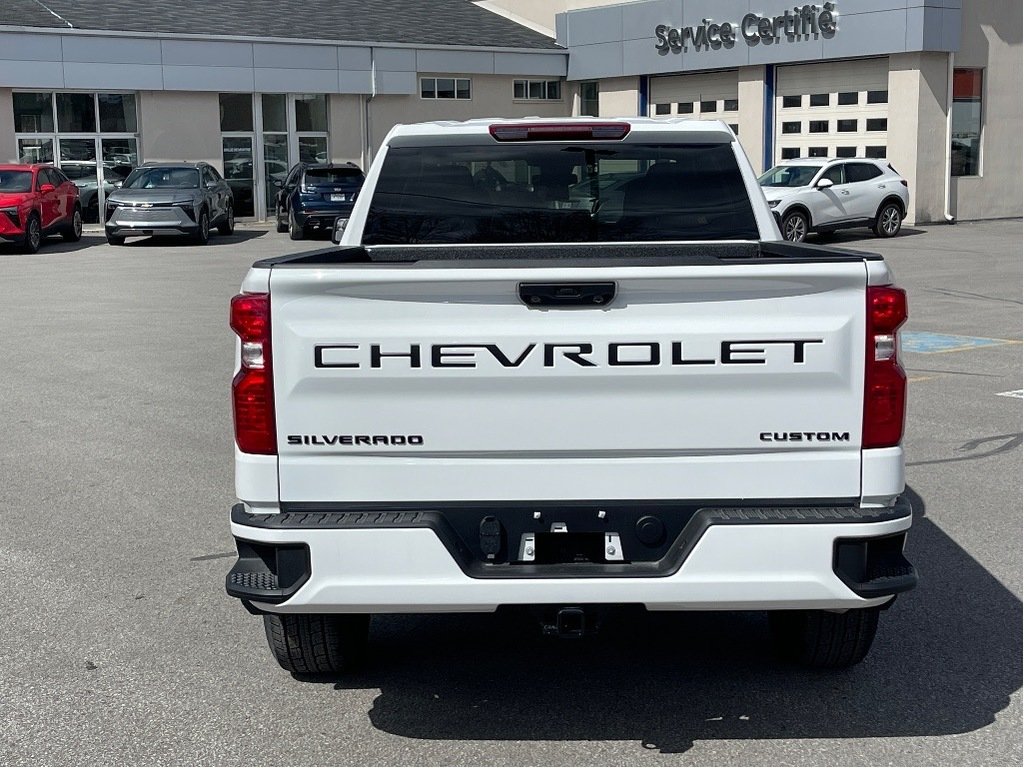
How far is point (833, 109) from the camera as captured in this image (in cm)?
3259

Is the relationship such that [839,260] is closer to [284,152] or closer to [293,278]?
[293,278]

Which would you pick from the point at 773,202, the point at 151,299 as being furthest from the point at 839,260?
the point at 773,202

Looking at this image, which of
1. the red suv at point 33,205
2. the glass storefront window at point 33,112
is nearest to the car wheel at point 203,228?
the red suv at point 33,205

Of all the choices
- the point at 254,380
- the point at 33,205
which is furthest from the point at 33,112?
the point at 254,380

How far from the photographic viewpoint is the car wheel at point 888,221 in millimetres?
28359

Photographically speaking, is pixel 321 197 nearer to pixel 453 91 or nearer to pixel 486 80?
pixel 453 91

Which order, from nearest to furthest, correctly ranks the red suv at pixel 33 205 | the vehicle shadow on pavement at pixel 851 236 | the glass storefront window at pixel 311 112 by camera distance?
the red suv at pixel 33 205 → the vehicle shadow on pavement at pixel 851 236 → the glass storefront window at pixel 311 112

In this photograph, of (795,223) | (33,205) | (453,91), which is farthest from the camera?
(453,91)

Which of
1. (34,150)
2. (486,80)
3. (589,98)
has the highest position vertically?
(486,80)

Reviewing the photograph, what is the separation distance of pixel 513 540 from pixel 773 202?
74.6 ft

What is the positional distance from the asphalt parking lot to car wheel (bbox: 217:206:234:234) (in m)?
22.4

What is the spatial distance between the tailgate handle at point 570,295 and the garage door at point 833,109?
2915cm

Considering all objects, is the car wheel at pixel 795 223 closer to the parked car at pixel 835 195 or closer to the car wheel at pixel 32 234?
the parked car at pixel 835 195

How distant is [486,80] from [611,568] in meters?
36.4
